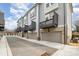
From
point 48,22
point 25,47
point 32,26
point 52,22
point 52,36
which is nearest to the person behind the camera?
point 25,47

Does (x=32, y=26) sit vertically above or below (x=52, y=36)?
above

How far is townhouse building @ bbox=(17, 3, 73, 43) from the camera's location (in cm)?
522

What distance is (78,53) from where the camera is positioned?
14.7ft

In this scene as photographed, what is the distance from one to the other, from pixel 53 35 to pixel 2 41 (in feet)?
6.45

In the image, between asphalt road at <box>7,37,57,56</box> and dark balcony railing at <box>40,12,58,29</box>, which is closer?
asphalt road at <box>7,37,57,56</box>

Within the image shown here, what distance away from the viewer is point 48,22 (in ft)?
19.9

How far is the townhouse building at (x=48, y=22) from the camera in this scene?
17.1 ft

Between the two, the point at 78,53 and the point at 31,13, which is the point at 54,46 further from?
the point at 31,13

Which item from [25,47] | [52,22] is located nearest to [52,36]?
[52,22]

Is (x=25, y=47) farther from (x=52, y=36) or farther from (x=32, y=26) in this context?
(x=52, y=36)

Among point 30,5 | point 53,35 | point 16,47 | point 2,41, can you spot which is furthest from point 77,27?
point 2,41

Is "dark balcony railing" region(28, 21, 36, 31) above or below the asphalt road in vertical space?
above

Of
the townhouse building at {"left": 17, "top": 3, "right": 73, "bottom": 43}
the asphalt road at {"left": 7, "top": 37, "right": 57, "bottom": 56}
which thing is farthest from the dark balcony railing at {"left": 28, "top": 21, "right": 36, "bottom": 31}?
the asphalt road at {"left": 7, "top": 37, "right": 57, "bottom": 56}

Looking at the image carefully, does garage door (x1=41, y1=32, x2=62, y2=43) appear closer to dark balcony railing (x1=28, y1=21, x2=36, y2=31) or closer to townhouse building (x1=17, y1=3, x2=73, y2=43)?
townhouse building (x1=17, y1=3, x2=73, y2=43)
